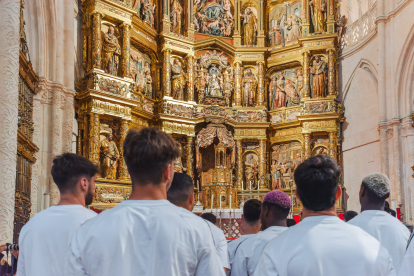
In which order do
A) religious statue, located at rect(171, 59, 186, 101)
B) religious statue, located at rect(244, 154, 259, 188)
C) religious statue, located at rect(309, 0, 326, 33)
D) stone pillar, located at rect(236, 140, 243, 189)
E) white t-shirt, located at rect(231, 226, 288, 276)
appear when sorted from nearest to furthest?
white t-shirt, located at rect(231, 226, 288, 276) < religious statue, located at rect(171, 59, 186, 101) < stone pillar, located at rect(236, 140, 243, 189) < religious statue, located at rect(244, 154, 259, 188) < religious statue, located at rect(309, 0, 326, 33)

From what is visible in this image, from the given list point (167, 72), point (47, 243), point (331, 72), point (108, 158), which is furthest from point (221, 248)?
point (331, 72)

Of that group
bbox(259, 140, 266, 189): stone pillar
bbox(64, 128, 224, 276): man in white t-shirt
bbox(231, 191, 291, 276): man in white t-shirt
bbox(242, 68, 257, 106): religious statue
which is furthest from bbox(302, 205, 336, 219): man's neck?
bbox(242, 68, 257, 106): religious statue

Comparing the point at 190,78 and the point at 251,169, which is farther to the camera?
the point at 251,169

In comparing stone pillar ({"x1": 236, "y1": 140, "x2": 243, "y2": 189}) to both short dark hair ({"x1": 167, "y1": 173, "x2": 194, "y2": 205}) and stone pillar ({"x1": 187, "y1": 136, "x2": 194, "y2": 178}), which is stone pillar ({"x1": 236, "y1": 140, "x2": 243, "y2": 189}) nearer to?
stone pillar ({"x1": 187, "y1": 136, "x2": 194, "y2": 178})

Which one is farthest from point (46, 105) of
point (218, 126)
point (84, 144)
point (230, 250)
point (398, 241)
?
point (398, 241)

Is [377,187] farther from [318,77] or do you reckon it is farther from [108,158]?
[318,77]

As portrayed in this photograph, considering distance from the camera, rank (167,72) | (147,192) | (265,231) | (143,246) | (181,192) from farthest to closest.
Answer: (167,72) < (265,231) < (181,192) < (147,192) < (143,246)

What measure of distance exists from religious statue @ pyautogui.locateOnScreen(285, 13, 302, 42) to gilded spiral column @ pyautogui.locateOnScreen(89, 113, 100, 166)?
9825 millimetres

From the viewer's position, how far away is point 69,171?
316 cm

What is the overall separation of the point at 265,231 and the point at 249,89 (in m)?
17.2

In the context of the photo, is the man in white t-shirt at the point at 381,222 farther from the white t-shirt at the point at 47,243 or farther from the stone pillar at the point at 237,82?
the stone pillar at the point at 237,82

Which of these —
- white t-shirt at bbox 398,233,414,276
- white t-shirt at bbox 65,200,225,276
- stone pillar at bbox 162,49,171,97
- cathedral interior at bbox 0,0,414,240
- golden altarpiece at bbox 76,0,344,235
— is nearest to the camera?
white t-shirt at bbox 65,200,225,276

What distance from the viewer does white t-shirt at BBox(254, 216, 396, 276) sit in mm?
2221

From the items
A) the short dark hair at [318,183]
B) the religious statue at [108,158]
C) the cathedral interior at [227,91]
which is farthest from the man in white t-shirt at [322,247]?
the religious statue at [108,158]
